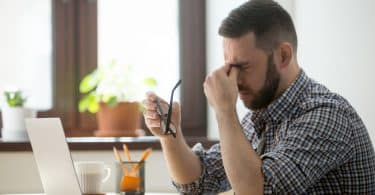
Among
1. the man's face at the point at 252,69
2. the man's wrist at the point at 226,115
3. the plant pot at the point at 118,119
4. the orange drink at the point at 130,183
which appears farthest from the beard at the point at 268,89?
the plant pot at the point at 118,119

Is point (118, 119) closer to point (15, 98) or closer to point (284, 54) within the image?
point (15, 98)

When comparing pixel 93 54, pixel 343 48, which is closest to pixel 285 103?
pixel 343 48

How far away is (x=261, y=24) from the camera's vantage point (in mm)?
1854

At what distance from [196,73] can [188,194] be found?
1.48 m

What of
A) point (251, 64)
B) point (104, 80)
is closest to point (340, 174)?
point (251, 64)

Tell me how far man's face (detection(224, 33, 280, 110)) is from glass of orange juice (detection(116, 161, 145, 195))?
704mm

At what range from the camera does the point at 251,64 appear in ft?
6.04

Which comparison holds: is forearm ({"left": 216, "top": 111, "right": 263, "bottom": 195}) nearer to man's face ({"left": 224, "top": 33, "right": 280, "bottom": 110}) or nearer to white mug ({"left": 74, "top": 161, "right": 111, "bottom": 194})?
man's face ({"left": 224, "top": 33, "right": 280, "bottom": 110})

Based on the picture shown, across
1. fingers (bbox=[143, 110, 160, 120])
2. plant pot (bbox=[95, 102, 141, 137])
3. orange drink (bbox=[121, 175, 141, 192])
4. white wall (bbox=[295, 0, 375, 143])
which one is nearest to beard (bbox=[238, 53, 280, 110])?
fingers (bbox=[143, 110, 160, 120])

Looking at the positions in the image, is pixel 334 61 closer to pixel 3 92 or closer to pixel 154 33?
pixel 154 33

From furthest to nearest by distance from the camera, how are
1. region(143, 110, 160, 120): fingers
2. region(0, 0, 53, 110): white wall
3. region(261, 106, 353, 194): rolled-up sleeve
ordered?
region(0, 0, 53, 110): white wall
region(143, 110, 160, 120): fingers
region(261, 106, 353, 194): rolled-up sleeve

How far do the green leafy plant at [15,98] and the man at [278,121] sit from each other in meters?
1.71

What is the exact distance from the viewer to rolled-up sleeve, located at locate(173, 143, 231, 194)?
2160mm

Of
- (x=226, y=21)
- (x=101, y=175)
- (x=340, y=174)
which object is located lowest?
(x=101, y=175)
